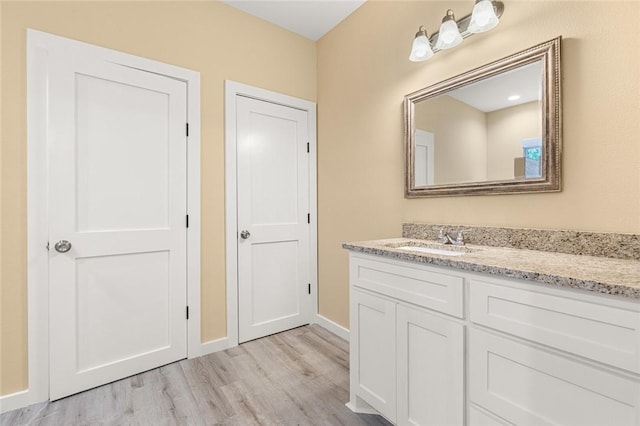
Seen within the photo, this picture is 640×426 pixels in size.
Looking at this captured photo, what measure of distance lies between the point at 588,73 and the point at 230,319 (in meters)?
2.56

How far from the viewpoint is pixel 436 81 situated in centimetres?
185

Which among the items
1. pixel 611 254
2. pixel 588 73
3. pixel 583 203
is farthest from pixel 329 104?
pixel 611 254

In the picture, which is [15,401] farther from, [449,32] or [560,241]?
[449,32]

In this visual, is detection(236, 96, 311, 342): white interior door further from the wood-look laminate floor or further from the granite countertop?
the granite countertop

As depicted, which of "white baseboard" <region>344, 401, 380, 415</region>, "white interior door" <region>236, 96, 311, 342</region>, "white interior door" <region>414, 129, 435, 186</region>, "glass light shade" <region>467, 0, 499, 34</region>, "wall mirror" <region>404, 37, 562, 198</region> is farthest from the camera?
"white interior door" <region>236, 96, 311, 342</region>

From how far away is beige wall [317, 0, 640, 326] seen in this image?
1.21m

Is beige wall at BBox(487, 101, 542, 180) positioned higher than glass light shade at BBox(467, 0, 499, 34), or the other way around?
glass light shade at BBox(467, 0, 499, 34)

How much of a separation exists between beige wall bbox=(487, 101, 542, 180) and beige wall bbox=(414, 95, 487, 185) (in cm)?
4

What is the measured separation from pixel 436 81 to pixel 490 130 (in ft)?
1.54

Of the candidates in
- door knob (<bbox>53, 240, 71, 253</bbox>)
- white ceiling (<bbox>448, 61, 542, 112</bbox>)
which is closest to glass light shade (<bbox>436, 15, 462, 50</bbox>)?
white ceiling (<bbox>448, 61, 542, 112</bbox>)

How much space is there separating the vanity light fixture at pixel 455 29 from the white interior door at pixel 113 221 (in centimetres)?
161

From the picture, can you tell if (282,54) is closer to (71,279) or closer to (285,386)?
(71,279)

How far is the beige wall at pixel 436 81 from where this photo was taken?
121 centimetres

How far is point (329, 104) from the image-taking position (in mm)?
2715
